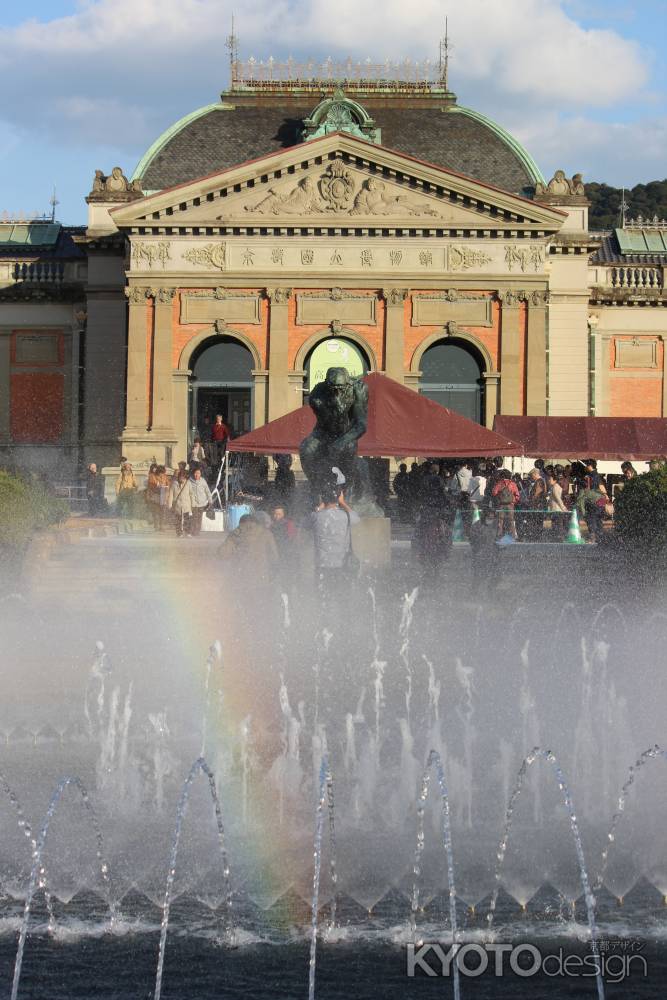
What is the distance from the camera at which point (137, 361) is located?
4178 cm

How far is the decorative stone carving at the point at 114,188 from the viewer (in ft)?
147

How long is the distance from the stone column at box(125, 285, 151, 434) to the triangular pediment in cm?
234

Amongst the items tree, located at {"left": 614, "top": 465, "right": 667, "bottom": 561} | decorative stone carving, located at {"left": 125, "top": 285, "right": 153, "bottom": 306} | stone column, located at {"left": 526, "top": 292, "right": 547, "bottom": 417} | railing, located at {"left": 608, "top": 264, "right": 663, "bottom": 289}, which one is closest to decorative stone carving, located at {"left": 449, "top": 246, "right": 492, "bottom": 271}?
stone column, located at {"left": 526, "top": 292, "right": 547, "bottom": 417}

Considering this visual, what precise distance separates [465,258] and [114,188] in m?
12.5

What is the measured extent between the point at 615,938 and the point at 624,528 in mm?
12448

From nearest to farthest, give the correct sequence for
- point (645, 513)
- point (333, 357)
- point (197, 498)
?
point (645, 513) < point (197, 498) < point (333, 357)

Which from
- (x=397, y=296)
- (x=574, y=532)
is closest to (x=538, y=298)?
(x=397, y=296)

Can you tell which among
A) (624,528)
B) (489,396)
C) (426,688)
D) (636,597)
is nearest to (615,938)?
(426,688)

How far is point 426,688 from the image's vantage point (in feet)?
38.1

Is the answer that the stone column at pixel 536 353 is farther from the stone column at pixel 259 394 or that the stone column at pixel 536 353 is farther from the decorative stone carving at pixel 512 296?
the stone column at pixel 259 394

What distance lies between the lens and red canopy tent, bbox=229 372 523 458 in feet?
82.3

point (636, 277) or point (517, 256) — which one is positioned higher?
point (636, 277)

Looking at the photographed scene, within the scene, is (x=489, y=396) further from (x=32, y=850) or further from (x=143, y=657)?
(x=32, y=850)

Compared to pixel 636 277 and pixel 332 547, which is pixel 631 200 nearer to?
pixel 636 277
